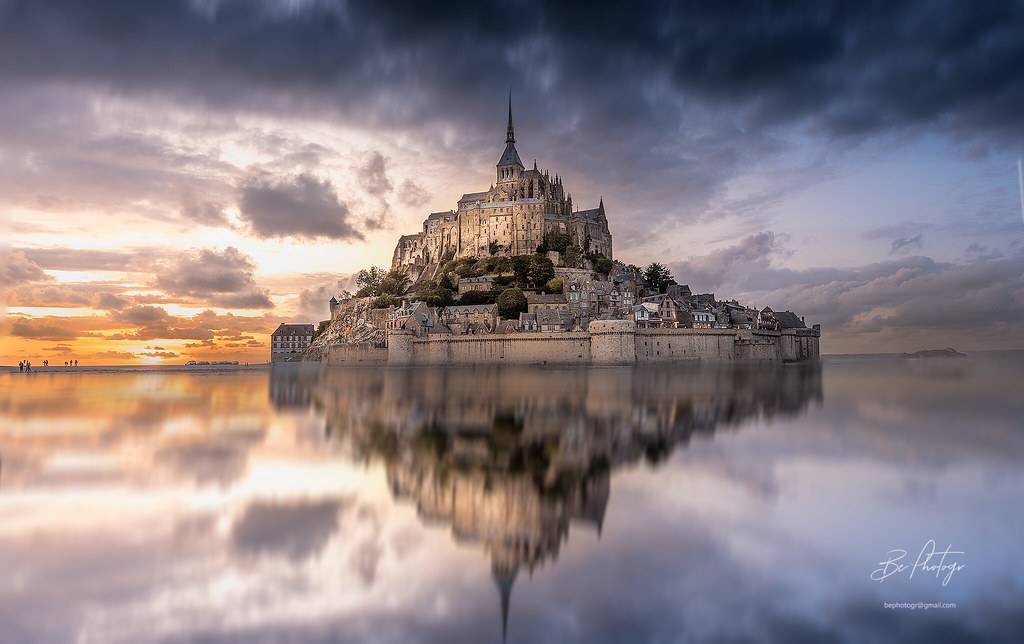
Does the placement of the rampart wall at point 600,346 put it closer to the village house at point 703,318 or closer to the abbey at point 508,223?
the village house at point 703,318

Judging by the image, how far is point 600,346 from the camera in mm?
41250

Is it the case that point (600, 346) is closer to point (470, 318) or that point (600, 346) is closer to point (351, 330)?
point (470, 318)

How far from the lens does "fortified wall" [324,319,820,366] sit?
41031mm

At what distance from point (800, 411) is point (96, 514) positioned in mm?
16961

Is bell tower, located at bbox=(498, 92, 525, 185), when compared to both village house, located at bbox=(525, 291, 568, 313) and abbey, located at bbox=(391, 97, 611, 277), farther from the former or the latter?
village house, located at bbox=(525, 291, 568, 313)

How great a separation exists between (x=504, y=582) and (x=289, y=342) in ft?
239

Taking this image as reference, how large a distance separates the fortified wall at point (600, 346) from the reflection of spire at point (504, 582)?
35101mm

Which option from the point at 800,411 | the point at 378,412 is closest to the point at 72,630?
the point at 378,412

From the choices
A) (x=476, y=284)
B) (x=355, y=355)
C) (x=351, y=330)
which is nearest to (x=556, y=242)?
(x=476, y=284)

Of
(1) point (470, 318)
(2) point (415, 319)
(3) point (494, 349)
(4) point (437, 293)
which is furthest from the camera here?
(4) point (437, 293)

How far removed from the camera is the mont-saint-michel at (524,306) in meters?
43.4

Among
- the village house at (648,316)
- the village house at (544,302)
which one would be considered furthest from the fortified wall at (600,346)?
the village house at (544,302)

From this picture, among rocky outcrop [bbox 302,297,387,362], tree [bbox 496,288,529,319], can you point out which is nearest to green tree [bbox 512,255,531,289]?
tree [bbox 496,288,529,319]

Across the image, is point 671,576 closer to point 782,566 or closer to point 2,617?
point 782,566
